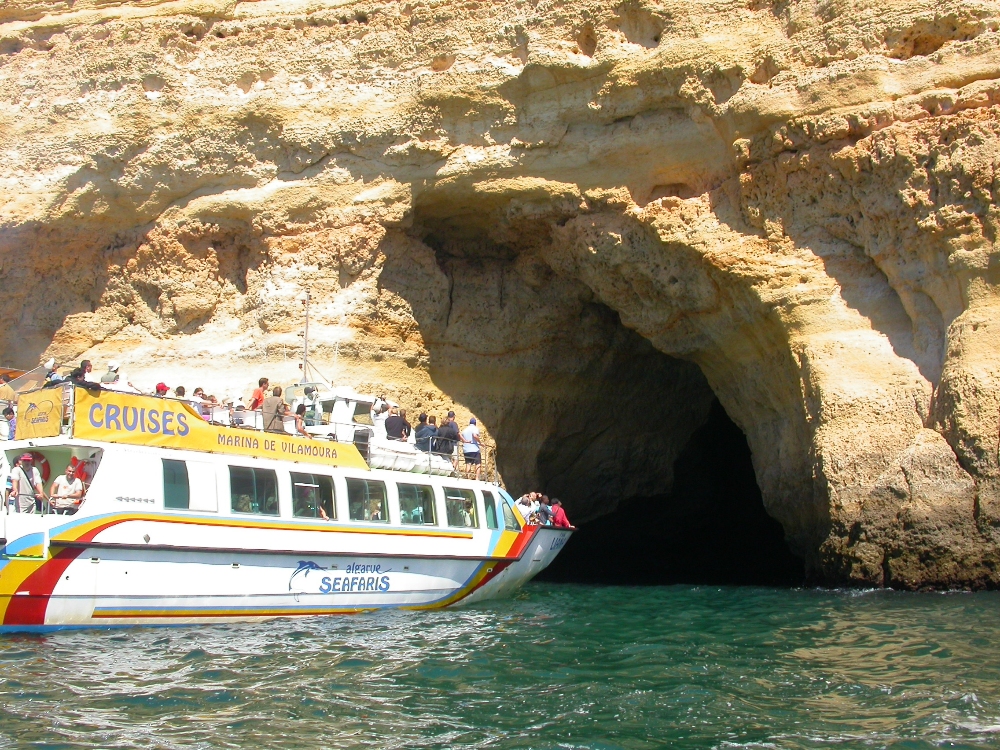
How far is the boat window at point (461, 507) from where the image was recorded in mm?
13656

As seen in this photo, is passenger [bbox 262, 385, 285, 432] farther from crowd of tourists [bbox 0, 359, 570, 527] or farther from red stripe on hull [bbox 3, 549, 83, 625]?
red stripe on hull [bbox 3, 549, 83, 625]

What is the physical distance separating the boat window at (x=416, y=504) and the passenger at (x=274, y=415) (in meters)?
1.70

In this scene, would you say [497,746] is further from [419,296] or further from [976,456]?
[419,296]

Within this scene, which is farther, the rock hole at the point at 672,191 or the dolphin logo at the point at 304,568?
the rock hole at the point at 672,191

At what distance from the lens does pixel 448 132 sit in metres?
17.4

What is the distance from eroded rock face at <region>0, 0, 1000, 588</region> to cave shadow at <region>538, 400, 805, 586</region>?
3.08m

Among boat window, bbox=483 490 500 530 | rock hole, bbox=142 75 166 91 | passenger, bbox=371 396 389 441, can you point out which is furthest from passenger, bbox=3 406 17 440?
rock hole, bbox=142 75 166 91

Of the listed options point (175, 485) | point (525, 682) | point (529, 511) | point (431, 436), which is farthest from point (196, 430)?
point (529, 511)

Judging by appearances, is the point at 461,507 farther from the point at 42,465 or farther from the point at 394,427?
the point at 42,465

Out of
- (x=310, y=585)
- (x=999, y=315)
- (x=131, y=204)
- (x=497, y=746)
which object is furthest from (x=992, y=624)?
(x=131, y=204)

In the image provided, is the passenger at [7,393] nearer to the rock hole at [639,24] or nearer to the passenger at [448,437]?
the passenger at [448,437]

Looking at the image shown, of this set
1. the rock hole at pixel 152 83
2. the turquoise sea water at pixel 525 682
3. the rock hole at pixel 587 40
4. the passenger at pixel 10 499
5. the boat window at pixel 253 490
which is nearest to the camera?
the turquoise sea water at pixel 525 682

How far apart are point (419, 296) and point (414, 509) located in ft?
20.3

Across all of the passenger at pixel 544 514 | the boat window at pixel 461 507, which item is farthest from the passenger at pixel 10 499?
the passenger at pixel 544 514
